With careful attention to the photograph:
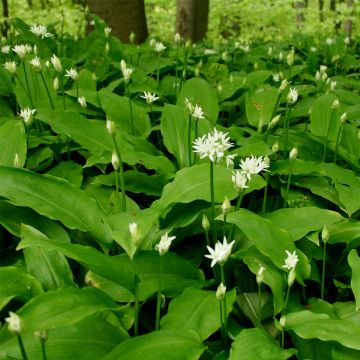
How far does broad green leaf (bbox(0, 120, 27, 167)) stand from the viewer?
7.18 ft

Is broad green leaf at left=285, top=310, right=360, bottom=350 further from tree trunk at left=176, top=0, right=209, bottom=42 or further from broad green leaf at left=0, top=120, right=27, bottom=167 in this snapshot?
tree trunk at left=176, top=0, right=209, bottom=42

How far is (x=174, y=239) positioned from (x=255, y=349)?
633mm

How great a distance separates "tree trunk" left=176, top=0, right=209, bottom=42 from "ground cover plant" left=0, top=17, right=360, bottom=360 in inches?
239

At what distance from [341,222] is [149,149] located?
1012mm

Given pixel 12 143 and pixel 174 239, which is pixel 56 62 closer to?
pixel 12 143

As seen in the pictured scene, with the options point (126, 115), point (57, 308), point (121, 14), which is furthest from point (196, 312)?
point (121, 14)

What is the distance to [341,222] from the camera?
6.47 ft

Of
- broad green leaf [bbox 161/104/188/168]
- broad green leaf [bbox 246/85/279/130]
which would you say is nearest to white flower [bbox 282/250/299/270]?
broad green leaf [bbox 161/104/188/168]

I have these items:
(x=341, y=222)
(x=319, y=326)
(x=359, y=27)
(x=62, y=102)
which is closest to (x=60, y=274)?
(x=319, y=326)

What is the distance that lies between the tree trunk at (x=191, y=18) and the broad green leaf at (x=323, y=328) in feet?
25.0

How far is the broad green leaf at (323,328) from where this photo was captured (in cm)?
140

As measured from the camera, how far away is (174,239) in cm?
193

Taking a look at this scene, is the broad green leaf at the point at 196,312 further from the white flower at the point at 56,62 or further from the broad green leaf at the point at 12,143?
the white flower at the point at 56,62

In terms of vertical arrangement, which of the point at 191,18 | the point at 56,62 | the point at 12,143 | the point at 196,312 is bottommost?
the point at 196,312
